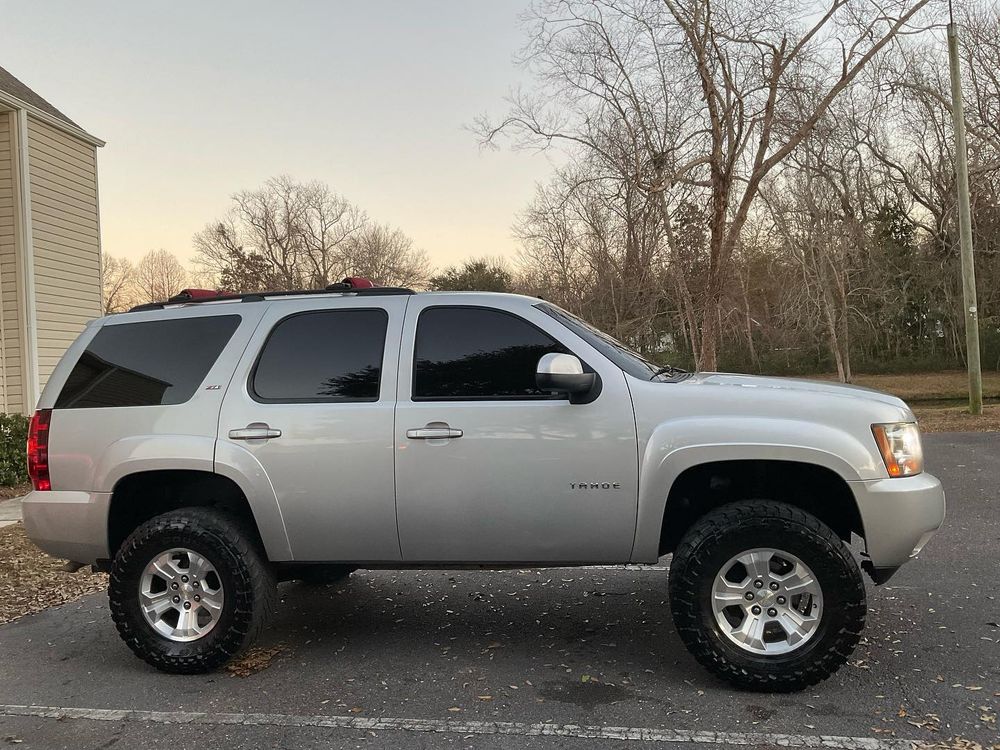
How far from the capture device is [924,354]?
40031mm

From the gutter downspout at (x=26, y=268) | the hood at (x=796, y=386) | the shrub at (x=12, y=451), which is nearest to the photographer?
the hood at (x=796, y=386)

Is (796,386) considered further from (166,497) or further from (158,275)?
(158,275)

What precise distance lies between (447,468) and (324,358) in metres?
0.94

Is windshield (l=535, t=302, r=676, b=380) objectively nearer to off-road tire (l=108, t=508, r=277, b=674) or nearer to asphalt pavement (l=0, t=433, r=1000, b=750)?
asphalt pavement (l=0, t=433, r=1000, b=750)

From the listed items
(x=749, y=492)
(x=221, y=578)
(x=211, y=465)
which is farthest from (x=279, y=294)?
(x=749, y=492)

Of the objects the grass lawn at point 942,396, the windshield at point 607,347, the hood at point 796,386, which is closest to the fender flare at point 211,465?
the windshield at point 607,347

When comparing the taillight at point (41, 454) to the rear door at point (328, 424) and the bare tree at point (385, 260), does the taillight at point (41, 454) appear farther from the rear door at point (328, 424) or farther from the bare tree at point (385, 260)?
the bare tree at point (385, 260)

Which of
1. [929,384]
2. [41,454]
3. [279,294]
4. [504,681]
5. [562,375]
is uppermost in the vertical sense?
[279,294]

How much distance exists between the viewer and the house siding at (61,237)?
13070 mm

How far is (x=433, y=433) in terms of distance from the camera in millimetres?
3916

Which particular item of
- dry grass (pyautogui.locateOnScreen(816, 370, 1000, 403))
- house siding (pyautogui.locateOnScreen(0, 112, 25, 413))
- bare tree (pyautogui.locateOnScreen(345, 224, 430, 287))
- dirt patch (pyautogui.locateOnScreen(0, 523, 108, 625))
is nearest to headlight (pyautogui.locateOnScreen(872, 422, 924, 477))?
dirt patch (pyautogui.locateOnScreen(0, 523, 108, 625))

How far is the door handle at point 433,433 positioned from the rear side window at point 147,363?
→ 1.25 meters

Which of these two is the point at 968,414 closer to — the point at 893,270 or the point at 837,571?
the point at 837,571

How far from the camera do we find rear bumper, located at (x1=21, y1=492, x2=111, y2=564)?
4.22m
